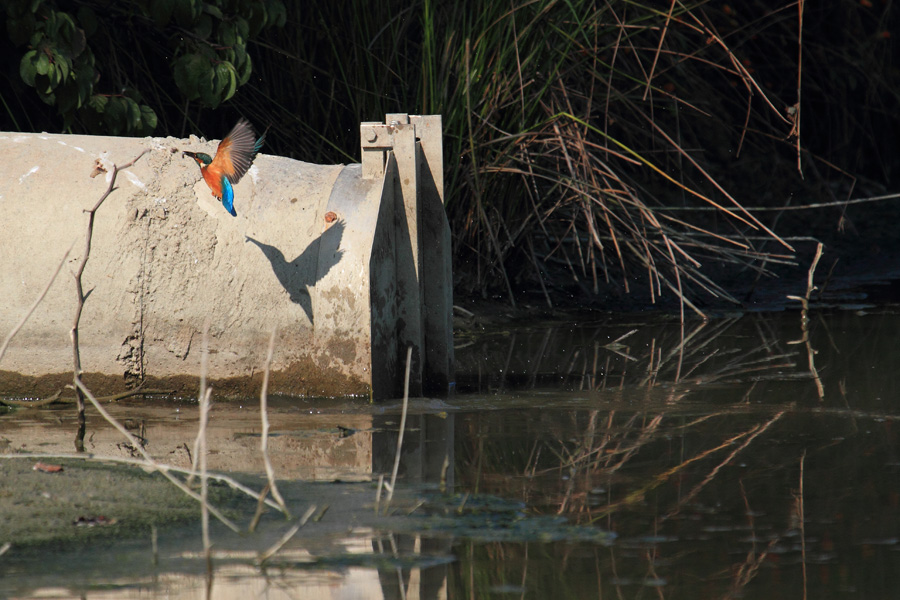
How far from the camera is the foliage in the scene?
493cm

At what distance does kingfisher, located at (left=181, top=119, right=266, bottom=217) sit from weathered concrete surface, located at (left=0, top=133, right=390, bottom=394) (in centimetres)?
Answer: 39

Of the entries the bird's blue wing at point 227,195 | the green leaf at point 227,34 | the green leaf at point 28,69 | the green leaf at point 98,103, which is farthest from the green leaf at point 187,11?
the bird's blue wing at point 227,195

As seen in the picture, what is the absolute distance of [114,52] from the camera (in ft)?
19.2

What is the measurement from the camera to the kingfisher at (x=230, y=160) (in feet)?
12.1

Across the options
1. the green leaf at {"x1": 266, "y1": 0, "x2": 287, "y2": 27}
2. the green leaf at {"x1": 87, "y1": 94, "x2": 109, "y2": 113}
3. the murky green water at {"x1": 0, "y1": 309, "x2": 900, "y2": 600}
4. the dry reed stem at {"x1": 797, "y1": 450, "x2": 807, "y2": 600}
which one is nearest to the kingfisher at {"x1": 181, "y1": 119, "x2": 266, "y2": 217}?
the murky green water at {"x1": 0, "y1": 309, "x2": 900, "y2": 600}

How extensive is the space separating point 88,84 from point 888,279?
191 inches

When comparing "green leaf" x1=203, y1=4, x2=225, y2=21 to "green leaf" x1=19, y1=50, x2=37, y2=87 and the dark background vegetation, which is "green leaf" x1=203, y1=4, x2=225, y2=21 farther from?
"green leaf" x1=19, y1=50, x2=37, y2=87

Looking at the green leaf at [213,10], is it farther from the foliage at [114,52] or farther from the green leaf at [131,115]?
the green leaf at [131,115]

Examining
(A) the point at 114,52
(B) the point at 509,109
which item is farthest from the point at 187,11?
(B) the point at 509,109

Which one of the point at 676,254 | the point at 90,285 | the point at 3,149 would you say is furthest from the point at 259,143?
the point at 676,254

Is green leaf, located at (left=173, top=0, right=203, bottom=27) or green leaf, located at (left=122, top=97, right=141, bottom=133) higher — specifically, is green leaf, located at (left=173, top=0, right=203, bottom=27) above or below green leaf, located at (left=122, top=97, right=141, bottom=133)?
above

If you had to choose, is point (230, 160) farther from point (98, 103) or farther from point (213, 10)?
point (98, 103)

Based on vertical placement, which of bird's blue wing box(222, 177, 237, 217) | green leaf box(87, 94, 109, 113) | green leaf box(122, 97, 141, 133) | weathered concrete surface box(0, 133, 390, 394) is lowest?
weathered concrete surface box(0, 133, 390, 394)

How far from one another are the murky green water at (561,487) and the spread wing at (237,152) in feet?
2.65
